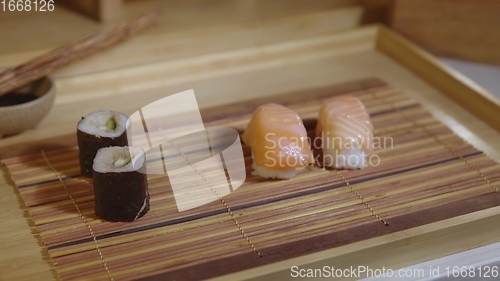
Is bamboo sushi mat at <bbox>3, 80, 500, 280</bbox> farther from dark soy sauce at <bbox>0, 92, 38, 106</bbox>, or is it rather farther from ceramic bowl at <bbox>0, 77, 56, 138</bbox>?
dark soy sauce at <bbox>0, 92, 38, 106</bbox>

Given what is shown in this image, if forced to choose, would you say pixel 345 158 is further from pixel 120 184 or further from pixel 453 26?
pixel 453 26

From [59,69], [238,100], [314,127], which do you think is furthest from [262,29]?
[59,69]

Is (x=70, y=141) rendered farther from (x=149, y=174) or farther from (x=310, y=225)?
(x=310, y=225)

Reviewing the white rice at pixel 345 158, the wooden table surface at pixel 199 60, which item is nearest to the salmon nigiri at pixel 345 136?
the white rice at pixel 345 158

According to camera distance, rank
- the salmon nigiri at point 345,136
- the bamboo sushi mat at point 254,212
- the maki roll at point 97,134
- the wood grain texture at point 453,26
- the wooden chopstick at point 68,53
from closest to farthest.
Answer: the bamboo sushi mat at point 254,212 < the maki roll at point 97,134 < the salmon nigiri at point 345,136 < the wooden chopstick at point 68,53 < the wood grain texture at point 453,26

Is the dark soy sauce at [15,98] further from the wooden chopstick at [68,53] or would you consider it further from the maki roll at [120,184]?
the maki roll at [120,184]

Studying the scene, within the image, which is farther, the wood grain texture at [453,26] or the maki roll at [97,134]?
the wood grain texture at [453,26]

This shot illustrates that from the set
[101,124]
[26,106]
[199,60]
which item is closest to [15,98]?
[26,106]

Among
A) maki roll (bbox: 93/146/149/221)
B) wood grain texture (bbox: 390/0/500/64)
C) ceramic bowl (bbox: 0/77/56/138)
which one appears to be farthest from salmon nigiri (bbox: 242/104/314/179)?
wood grain texture (bbox: 390/0/500/64)
